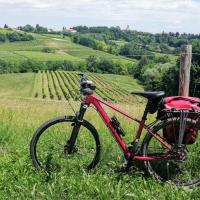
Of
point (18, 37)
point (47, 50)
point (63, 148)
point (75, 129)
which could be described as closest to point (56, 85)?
point (47, 50)

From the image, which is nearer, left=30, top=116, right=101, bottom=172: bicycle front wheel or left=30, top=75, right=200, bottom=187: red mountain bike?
left=30, top=75, right=200, bottom=187: red mountain bike

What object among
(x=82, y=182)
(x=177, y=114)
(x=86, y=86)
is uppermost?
(x=86, y=86)

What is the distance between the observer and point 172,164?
4961mm

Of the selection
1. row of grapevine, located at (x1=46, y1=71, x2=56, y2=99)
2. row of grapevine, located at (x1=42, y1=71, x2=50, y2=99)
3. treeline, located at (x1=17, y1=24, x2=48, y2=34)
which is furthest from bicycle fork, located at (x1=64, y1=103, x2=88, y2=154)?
treeline, located at (x1=17, y1=24, x2=48, y2=34)

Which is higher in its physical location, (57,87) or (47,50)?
(47,50)

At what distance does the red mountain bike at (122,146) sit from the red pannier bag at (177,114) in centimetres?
3

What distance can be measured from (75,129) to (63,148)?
350mm

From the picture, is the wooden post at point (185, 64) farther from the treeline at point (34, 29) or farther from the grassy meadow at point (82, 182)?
the treeline at point (34, 29)

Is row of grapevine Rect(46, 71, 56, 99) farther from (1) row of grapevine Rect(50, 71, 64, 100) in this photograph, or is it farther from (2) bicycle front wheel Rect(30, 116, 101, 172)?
(2) bicycle front wheel Rect(30, 116, 101, 172)

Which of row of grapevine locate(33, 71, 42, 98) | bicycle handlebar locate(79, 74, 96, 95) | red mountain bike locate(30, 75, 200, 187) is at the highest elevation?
bicycle handlebar locate(79, 74, 96, 95)

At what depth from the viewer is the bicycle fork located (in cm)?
486

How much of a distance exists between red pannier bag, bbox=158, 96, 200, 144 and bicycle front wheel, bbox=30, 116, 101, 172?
2.82ft

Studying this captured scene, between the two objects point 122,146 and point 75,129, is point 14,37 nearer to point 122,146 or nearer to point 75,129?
point 75,129

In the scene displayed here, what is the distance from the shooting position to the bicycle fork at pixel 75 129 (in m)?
4.86
